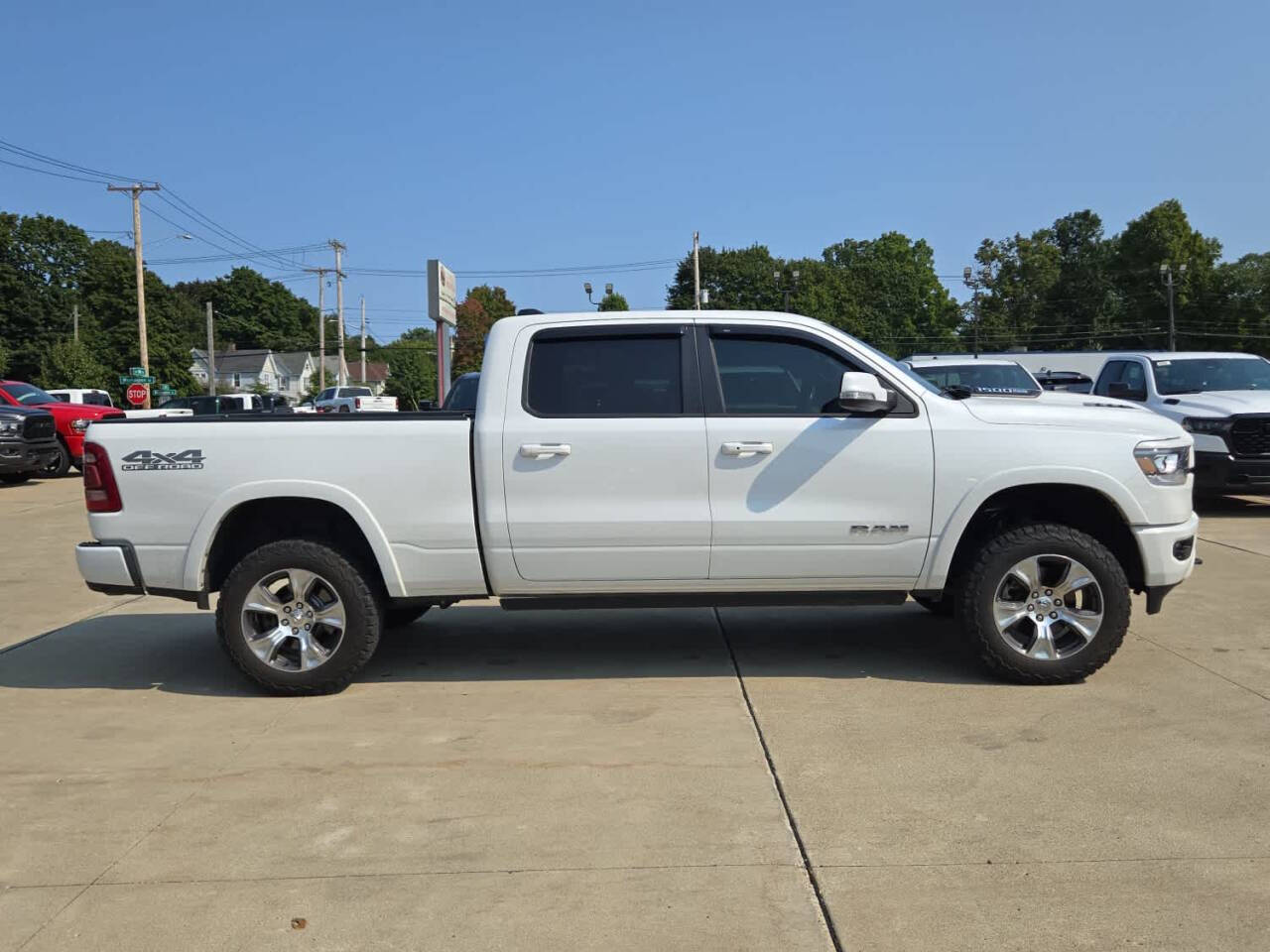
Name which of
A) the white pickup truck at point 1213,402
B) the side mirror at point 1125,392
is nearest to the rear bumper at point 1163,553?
the white pickup truck at point 1213,402

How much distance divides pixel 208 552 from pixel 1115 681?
15.5 ft

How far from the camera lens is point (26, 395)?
20.8m

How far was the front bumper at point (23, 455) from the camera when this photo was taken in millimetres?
17766

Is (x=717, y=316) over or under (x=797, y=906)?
over

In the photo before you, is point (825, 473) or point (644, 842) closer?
point (644, 842)

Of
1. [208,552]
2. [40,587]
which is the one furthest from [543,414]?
[40,587]

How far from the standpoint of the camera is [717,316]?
18.5 feet

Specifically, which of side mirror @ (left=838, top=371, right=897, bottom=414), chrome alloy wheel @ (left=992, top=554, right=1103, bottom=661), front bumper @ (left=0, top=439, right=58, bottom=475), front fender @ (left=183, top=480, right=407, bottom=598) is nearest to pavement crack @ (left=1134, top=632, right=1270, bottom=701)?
chrome alloy wheel @ (left=992, top=554, right=1103, bottom=661)

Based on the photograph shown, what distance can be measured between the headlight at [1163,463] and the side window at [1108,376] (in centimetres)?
952

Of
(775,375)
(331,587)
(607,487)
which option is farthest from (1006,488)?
(331,587)

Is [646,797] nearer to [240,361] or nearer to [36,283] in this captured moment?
[36,283]

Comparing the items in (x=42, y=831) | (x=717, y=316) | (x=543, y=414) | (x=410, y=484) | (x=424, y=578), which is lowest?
(x=42, y=831)

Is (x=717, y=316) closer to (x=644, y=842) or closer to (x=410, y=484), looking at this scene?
(x=410, y=484)

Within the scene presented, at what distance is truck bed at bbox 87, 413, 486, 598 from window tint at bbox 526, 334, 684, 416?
1.49 feet
